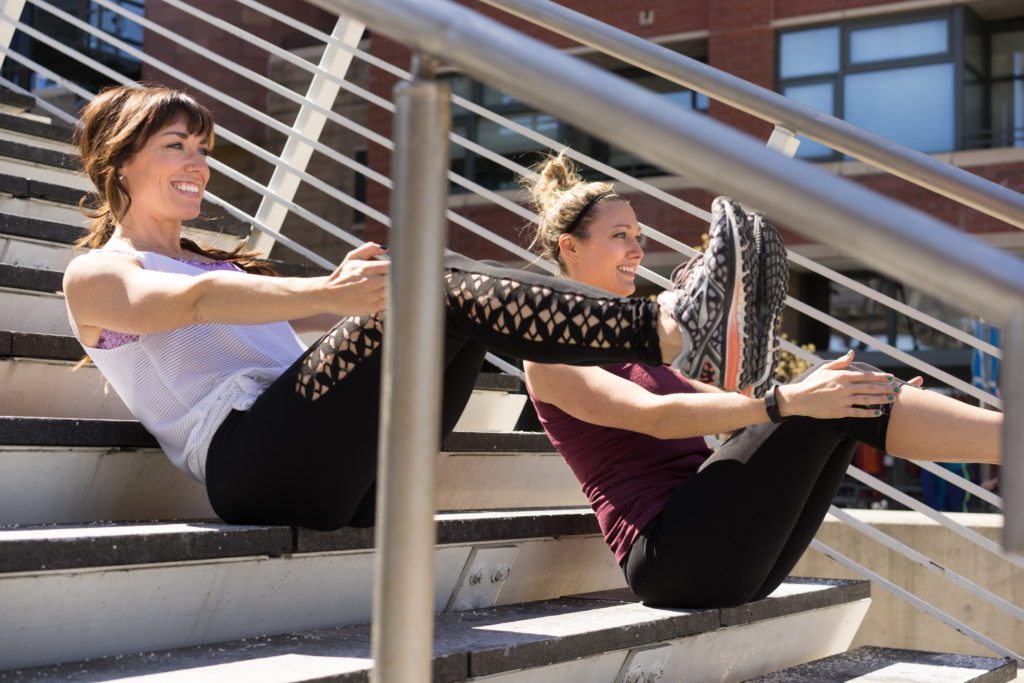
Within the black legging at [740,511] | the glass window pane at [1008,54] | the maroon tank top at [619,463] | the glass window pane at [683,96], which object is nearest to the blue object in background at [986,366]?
the maroon tank top at [619,463]

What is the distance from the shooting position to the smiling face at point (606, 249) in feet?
8.12

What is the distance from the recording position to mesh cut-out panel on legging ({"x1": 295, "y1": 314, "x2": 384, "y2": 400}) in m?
1.74

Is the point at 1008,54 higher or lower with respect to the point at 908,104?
higher

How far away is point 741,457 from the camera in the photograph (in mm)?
2053

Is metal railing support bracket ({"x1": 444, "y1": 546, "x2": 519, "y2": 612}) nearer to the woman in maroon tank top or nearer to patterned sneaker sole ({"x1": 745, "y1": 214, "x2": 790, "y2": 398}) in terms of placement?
the woman in maroon tank top

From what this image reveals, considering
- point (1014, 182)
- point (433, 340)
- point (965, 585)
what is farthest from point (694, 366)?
point (1014, 182)

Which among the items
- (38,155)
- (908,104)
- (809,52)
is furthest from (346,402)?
(809,52)

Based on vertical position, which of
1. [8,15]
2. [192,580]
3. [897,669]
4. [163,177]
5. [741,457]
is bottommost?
[897,669]

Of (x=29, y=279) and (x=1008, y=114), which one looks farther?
(x=1008, y=114)

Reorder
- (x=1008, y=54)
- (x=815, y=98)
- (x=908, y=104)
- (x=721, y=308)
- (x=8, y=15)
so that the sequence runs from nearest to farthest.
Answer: (x=721, y=308) < (x=8, y=15) < (x=908, y=104) < (x=1008, y=54) < (x=815, y=98)

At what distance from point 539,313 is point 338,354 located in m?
0.34

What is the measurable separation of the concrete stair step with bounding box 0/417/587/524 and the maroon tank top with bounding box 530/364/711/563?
0.60ft

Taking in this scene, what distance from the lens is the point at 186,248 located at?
2387 millimetres

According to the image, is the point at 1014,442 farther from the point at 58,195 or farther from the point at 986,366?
the point at 986,366
